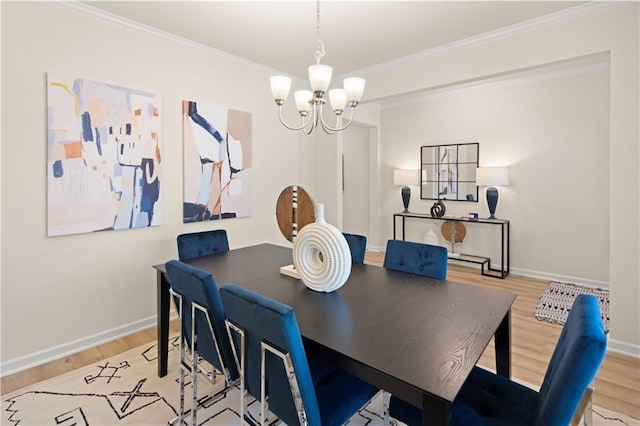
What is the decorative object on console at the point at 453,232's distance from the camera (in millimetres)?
5176

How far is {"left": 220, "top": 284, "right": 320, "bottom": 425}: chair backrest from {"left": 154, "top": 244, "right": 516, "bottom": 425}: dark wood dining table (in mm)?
143

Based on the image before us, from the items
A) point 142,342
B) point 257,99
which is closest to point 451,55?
point 257,99

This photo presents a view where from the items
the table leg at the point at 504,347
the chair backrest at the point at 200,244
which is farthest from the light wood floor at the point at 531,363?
the chair backrest at the point at 200,244

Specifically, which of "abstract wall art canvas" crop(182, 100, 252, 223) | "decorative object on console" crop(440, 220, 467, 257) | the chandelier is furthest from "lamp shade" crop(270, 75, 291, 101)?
"decorative object on console" crop(440, 220, 467, 257)

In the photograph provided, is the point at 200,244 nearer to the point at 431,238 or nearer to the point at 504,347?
the point at 504,347

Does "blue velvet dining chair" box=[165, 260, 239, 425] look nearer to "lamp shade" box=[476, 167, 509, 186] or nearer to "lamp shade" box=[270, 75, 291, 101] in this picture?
"lamp shade" box=[270, 75, 291, 101]

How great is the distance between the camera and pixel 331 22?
2.87 m

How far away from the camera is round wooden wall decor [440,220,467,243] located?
17.0 feet

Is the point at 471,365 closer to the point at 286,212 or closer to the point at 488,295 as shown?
the point at 488,295

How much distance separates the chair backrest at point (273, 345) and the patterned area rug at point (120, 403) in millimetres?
757

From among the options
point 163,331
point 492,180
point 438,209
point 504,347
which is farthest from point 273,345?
point 438,209

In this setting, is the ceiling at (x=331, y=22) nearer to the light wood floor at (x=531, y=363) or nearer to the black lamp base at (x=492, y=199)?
the black lamp base at (x=492, y=199)

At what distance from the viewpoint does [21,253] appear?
7.99 feet

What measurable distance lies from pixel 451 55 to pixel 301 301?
2.91 metres
